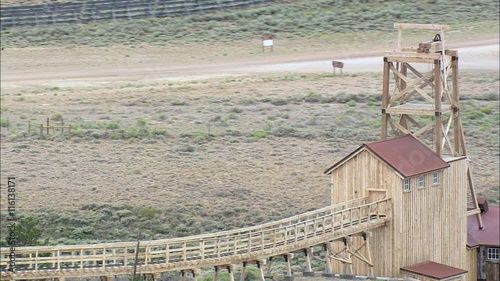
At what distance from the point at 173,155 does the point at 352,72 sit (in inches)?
704

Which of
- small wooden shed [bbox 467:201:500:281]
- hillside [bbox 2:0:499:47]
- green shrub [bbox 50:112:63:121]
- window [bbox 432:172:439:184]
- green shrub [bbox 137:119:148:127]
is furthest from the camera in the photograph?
hillside [bbox 2:0:499:47]

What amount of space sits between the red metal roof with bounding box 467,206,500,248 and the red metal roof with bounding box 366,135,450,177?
360 centimetres

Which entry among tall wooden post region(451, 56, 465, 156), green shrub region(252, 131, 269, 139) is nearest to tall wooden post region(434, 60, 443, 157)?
tall wooden post region(451, 56, 465, 156)

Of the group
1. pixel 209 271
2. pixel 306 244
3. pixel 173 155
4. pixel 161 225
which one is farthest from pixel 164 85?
pixel 306 244

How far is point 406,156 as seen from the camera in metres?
51.2

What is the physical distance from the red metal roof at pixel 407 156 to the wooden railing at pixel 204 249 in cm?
107

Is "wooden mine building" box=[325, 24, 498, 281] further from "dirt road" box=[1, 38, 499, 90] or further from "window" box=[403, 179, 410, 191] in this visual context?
"dirt road" box=[1, 38, 499, 90]

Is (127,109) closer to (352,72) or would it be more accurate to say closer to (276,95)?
(276,95)

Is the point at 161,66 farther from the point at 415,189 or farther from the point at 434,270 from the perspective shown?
the point at 434,270

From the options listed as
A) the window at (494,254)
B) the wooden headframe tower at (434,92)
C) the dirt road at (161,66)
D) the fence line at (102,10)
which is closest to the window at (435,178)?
the wooden headframe tower at (434,92)

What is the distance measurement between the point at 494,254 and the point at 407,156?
207 inches

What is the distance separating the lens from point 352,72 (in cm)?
8731

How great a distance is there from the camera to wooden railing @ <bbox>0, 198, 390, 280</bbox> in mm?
45062

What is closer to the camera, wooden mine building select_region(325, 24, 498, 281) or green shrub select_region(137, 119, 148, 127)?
wooden mine building select_region(325, 24, 498, 281)
